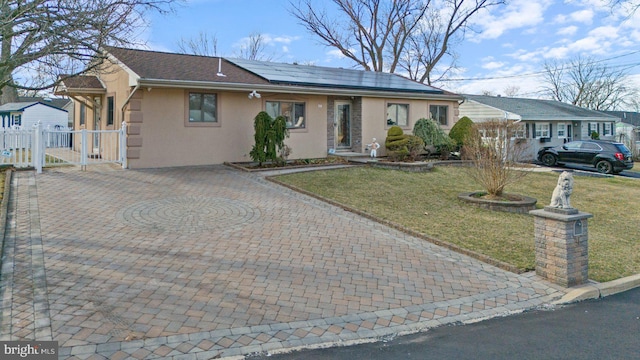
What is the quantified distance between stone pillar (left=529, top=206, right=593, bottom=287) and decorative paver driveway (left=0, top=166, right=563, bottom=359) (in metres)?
0.30

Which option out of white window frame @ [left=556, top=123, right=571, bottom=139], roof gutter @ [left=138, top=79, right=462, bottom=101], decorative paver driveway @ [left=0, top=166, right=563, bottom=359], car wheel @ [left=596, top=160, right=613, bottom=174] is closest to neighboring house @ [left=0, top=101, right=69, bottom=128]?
roof gutter @ [left=138, top=79, right=462, bottom=101]

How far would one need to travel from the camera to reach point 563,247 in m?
5.86

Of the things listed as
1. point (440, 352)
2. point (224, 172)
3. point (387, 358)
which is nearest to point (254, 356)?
point (387, 358)

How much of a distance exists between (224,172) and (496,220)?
784 centimetres

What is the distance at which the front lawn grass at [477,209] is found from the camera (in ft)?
24.0

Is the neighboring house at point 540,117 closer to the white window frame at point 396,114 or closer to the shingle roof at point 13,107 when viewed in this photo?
the white window frame at point 396,114

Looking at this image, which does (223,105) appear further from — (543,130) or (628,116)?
(628,116)

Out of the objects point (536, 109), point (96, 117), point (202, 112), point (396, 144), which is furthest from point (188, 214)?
point (536, 109)

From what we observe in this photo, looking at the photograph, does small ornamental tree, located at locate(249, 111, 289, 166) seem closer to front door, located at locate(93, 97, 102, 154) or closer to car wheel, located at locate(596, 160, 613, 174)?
front door, located at locate(93, 97, 102, 154)

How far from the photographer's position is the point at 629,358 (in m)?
3.87

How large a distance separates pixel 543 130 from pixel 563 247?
30487 millimetres

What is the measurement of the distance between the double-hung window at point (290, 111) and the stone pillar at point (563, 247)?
37.9ft

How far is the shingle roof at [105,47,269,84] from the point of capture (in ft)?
45.2

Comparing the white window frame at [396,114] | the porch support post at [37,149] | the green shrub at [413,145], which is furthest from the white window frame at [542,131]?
the porch support post at [37,149]
